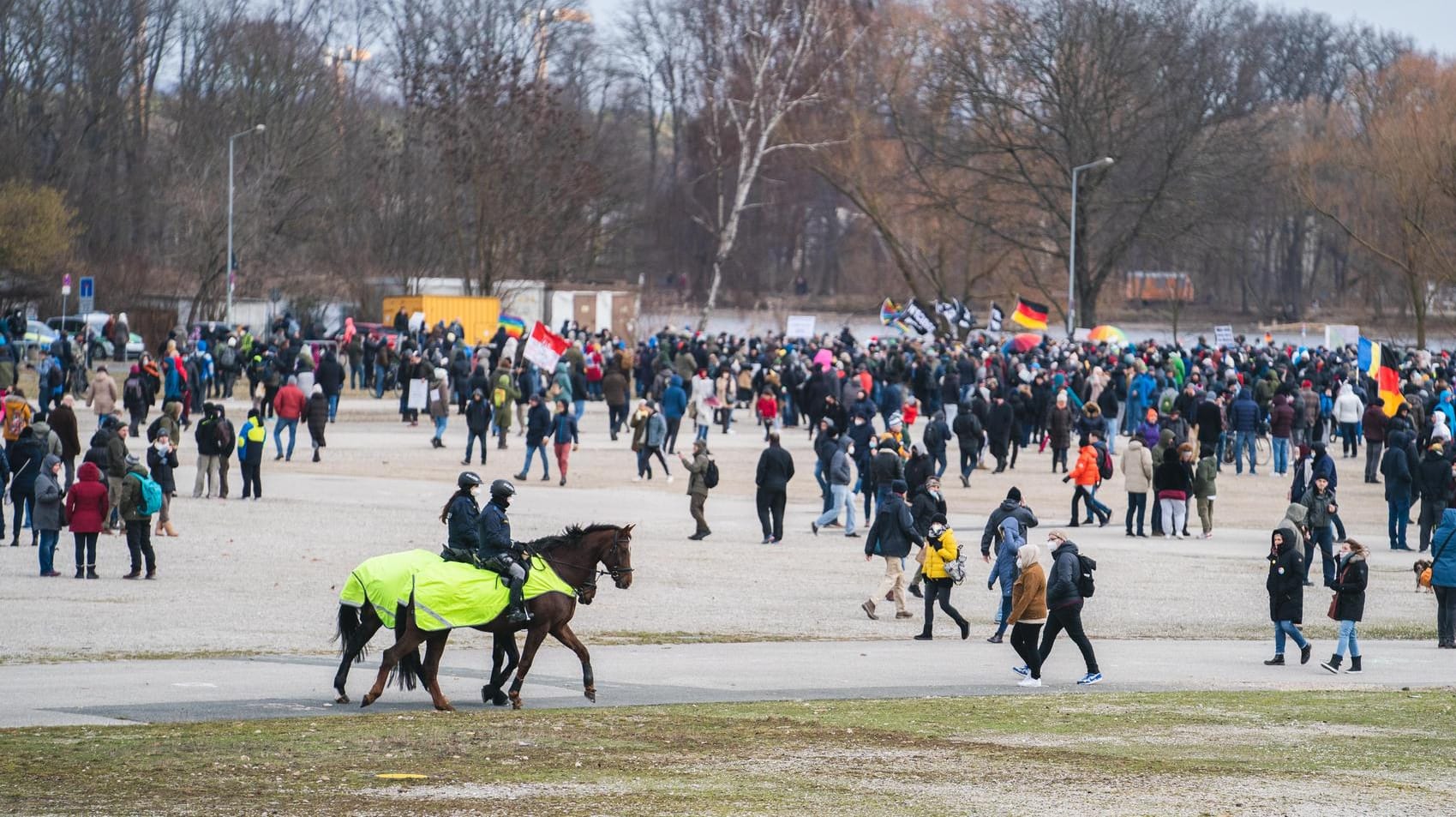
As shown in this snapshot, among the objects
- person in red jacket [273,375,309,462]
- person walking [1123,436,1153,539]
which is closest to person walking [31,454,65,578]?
person in red jacket [273,375,309,462]

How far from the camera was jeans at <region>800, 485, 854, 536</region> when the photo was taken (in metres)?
25.0

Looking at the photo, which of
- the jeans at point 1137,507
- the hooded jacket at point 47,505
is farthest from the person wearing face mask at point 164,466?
the jeans at point 1137,507

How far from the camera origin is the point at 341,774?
10406 millimetres

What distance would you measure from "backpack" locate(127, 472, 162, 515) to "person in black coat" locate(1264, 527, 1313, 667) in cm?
1053

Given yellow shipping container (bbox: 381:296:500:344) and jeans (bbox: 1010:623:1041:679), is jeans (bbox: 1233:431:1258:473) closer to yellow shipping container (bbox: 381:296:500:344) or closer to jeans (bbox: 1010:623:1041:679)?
jeans (bbox: 1010:623:1041:679)

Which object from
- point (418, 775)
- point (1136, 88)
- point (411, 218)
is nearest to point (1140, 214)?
point (1136, 88)

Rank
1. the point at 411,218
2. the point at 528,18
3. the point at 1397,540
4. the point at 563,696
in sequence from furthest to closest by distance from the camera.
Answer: the point at 528,18, the point at 411,218, the point at 1397,540, the point at 563,696

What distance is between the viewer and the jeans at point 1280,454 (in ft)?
108

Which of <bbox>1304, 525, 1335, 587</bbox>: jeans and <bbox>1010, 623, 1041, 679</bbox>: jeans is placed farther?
<bbox>1304, 525, 1335, 587</bbox>: jeans

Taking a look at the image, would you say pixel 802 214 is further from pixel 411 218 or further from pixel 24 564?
pixel 24 564

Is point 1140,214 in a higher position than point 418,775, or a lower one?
higher

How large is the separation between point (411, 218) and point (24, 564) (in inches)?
1921

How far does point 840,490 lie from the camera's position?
25438 millimetres

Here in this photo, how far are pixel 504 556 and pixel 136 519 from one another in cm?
774
